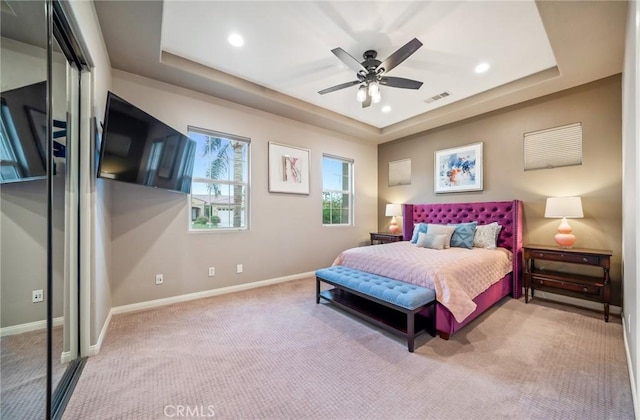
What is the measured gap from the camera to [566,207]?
3139 mm

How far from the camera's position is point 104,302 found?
2.55m

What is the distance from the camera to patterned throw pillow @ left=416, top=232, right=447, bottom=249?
12.2 ft

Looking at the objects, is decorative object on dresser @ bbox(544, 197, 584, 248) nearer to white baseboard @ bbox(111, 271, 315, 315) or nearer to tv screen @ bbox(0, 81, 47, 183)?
white baseboard @ bbox(111, 271, 315, 315)

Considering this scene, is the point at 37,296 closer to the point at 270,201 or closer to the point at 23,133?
the point at 23,133

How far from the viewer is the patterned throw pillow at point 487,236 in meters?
3.75

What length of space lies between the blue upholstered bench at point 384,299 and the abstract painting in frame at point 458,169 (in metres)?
2.72

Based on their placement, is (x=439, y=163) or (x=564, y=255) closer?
(x=564, y=255)

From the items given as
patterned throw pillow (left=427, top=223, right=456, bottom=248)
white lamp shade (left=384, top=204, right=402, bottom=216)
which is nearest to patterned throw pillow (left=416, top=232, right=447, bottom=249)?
patterned throw pillow (left=427, top=223, right=456, bottom=248)

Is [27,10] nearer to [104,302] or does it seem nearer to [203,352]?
[104,302]

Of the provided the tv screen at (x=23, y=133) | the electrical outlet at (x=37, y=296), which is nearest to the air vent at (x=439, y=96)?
the tv screen at (x=23, y=133)

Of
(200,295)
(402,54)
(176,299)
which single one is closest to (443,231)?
(402,54)

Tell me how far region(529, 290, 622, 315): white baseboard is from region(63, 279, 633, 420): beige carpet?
328 mm

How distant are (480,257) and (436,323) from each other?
118cm

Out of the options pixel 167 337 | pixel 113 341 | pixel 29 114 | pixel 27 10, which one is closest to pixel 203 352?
pixel 167 337
